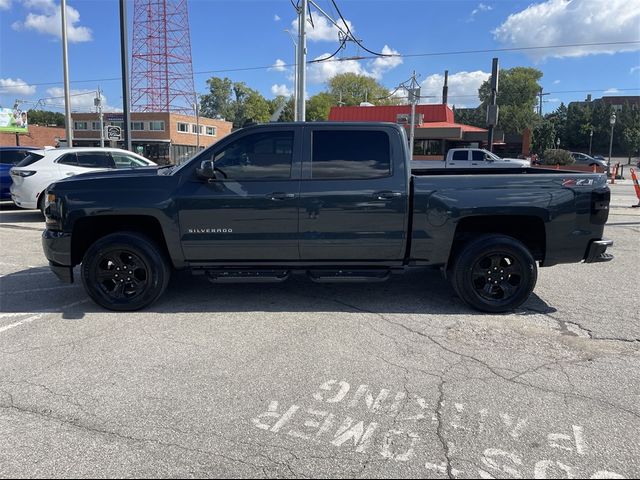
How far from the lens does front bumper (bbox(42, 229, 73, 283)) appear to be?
5.16 metres

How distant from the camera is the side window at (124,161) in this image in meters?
12.1

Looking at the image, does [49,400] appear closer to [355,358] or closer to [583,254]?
[355,358]

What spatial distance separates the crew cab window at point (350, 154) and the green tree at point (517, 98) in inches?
3389

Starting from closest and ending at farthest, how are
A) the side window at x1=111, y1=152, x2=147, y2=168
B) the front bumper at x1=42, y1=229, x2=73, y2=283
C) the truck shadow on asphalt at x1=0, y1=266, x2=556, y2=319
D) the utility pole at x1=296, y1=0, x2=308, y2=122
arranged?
the front bumper at x1=42, y1=229, x2=73, y2=283 < the truck shadow on asphalt at x1=0, y1=266, x2=556, y2=319 < the side window at x1=111, y1=152, x2=147, y2=168 < the utility pole at x1=296, y1=0, x2=308, y2=122

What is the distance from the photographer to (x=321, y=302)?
561 centimetres

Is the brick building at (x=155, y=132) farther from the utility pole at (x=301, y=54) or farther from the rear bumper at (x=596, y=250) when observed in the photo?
the rear bumper at (x=596, y=250)

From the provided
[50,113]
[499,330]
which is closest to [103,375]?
[499,330]

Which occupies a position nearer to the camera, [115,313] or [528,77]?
[115,313]

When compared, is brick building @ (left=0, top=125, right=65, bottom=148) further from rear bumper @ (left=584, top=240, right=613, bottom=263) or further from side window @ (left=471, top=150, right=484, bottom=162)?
rear bumper @ (left=584, top=240, right=613, bottom=263)

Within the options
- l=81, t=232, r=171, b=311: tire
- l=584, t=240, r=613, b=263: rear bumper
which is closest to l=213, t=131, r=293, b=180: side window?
l=81, t=232, r=171, b=311: tire

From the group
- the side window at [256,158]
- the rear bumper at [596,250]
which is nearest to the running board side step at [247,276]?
the side window at [256,158]

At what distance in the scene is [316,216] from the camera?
506 centimetres

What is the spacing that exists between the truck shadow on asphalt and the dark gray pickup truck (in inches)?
14.0

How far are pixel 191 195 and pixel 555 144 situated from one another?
Answer: 281ft
